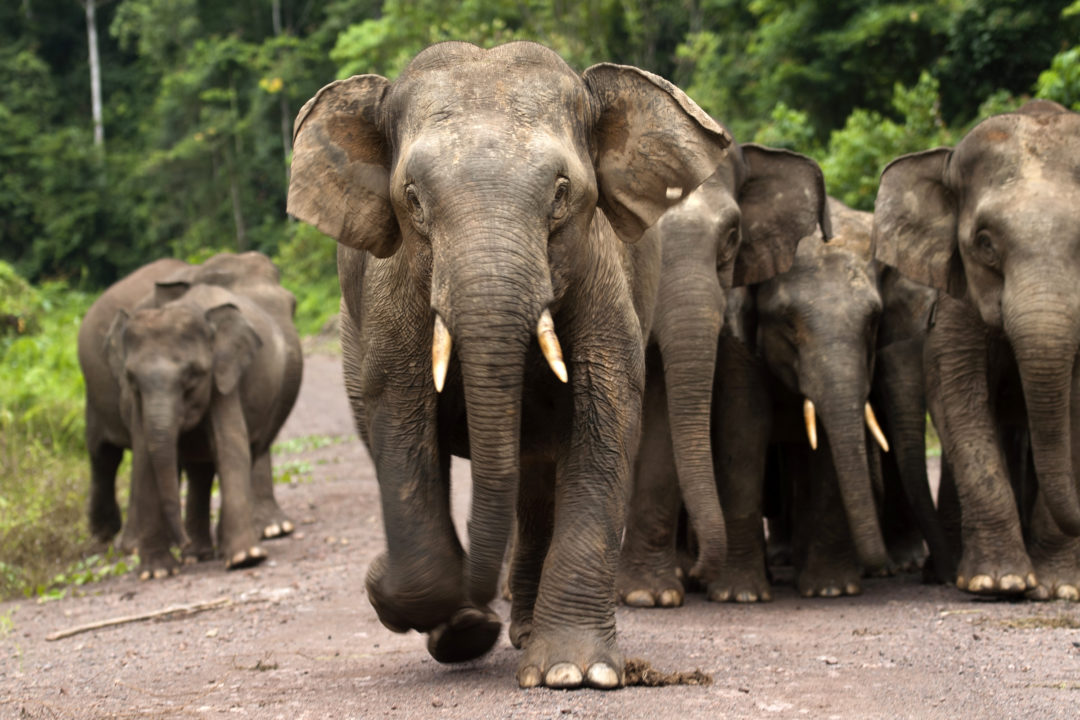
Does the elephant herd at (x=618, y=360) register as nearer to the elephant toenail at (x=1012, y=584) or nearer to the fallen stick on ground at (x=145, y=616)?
the elephant toenail at (x=1012, y=584)

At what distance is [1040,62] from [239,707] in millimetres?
17204

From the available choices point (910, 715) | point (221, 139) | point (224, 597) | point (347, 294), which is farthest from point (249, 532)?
point (221, 139)

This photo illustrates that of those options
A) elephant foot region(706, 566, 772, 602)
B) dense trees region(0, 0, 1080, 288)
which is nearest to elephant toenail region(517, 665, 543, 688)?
elephant foot region(706, 566, 772, 602)

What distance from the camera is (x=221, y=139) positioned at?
164ft

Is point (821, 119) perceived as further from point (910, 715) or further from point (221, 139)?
point (221, 139)

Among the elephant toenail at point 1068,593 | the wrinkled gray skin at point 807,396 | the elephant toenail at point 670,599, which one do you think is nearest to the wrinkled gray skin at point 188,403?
the elephant toenail at point 670,599

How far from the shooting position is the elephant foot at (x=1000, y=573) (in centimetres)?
743

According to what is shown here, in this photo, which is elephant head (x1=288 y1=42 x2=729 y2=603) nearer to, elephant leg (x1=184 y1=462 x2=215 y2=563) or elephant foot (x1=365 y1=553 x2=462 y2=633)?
elephant foot (x1=365 y1=553 x2=462 y2=633)

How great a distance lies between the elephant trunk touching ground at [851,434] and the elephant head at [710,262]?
0.69 metres

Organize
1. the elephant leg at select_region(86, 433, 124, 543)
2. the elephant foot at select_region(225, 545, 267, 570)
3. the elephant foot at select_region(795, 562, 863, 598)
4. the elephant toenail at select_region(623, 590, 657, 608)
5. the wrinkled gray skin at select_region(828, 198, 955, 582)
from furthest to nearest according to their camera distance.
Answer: the elephant leg at select_region(86, 433, 124, 543)
the elephant foot at select_region(225, 545, 267, 570)
the wrinkled gray skin at select_region(828, 198, 955, 582)
the elephant foot at select_region(795, 562, 863, 598)
the elephant toenail at select_region(623, 590, 657, 608)

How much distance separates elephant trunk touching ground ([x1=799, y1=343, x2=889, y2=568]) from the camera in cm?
756

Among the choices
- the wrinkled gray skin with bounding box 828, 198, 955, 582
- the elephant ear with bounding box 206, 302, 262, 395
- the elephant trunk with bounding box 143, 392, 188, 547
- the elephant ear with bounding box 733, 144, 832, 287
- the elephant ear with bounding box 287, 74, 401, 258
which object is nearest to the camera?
the elephant ear with bounding box 287, 74, 401, 258

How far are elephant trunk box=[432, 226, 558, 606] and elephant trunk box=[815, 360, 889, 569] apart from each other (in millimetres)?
3339

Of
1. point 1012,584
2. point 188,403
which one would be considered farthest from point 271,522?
point 1012,584
